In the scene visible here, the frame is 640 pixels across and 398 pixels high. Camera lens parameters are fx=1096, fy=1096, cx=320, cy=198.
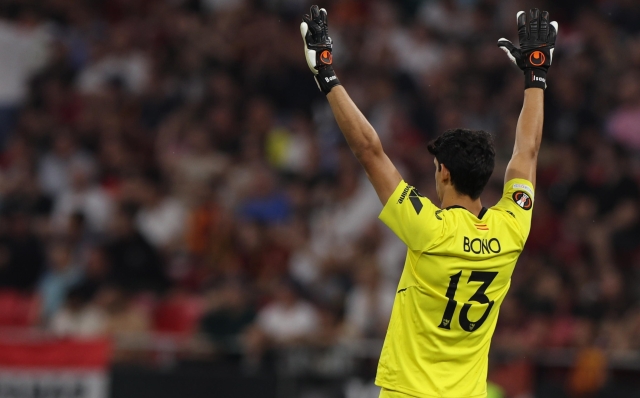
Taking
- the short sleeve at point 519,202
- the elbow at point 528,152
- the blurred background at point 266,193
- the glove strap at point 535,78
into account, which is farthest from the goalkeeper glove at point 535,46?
the blurred background at point 266,193

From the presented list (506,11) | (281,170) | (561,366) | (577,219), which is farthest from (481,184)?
(506,11)

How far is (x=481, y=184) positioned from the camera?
508 centimetres

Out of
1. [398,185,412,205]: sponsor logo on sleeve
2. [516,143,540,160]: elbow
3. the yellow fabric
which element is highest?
[516,143,540,160]: elbow

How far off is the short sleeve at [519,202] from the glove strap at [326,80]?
98cm

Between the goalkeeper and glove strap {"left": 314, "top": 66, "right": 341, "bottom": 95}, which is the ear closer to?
the goalkeeper

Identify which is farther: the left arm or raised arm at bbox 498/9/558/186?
raised arm at bbox 498/9/558/186

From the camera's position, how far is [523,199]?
→ 5.30 metres

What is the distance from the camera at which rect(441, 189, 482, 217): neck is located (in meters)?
5.11

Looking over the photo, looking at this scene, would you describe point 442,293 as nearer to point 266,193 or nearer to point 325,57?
point 325,57

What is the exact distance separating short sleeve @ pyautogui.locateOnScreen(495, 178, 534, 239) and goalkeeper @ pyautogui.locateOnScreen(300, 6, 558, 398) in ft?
0.05

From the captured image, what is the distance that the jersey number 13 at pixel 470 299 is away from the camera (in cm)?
497

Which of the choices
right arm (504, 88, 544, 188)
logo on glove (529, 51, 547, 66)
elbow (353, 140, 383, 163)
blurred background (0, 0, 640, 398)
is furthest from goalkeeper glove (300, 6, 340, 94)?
blurred background (0, 0, 640, 398)

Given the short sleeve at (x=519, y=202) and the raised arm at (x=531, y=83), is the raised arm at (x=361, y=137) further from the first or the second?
the raised arm at (x=531, y=83)

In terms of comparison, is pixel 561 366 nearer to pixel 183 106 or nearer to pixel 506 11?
pixel 506 11
